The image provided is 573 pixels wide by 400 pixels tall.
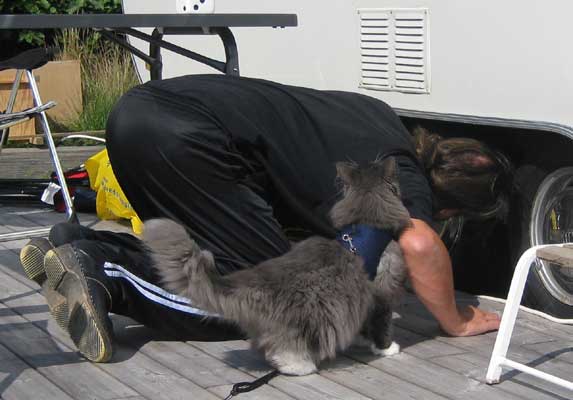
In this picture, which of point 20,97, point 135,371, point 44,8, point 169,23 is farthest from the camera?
point 44,8

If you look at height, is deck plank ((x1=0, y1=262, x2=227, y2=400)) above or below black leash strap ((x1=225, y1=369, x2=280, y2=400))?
below

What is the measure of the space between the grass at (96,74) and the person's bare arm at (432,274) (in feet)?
20.0

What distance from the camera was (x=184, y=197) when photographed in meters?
4.16

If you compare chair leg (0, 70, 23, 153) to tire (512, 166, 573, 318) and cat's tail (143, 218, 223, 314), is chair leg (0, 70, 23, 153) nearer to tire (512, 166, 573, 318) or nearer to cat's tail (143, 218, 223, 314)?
cat's tail (143, 218, 223, 314)

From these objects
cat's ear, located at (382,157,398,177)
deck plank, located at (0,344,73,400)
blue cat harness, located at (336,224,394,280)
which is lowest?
deck plank, located at (0,344,73,400)

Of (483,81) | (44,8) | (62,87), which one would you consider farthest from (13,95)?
(44,8)

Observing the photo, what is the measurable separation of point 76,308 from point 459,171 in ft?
5.33

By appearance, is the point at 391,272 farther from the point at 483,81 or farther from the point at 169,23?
the point at 169,23

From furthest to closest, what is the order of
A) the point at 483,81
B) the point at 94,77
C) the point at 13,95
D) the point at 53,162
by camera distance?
the point at 94,77 < the point at 13,95 < the point at 53,162 < the point at 483,81

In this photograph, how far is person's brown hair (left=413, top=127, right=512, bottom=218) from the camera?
414 cm

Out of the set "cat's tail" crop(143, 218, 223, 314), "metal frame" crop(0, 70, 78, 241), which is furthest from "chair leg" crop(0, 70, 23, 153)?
"cat's tail" crop(143, 218, 223, 314)

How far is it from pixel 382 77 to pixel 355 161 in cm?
142

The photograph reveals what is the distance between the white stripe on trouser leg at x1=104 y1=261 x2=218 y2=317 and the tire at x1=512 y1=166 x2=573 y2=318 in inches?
69.0

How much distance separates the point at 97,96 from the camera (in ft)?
34.1
